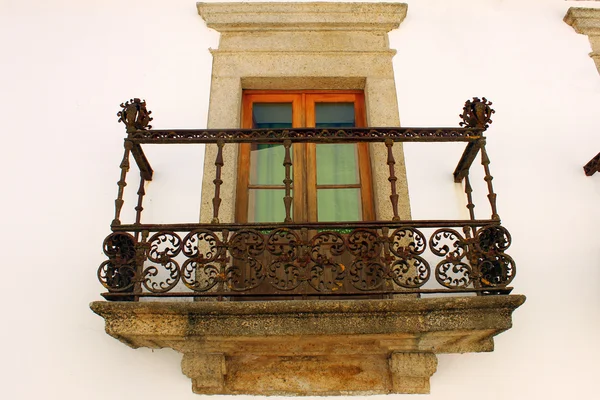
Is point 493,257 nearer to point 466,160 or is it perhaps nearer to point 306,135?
point 466,160

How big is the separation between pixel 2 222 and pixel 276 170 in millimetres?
1799

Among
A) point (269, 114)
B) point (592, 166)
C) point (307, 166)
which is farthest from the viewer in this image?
point (269, 114)

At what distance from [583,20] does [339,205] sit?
2518mm

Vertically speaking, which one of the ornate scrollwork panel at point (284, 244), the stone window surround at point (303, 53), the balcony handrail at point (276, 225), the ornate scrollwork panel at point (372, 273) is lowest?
the ornate scrollwork panel at point (372, 273)

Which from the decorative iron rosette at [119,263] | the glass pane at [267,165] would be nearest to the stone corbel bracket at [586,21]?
the glass pane at [267,165]

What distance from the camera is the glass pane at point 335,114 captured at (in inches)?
161

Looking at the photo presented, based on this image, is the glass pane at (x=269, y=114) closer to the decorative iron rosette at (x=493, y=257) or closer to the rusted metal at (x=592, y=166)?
the decorative iron rosette at (x=493, y=257)

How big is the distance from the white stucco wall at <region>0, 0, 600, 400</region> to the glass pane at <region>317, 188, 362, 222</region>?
1.27 feet

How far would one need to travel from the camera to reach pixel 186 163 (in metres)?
3.66

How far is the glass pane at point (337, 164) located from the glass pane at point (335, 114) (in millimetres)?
223

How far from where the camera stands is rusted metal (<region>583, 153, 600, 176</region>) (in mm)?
3504

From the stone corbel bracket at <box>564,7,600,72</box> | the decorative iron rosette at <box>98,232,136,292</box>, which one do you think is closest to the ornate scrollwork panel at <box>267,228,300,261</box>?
the decorative iron rosette at <box>98,232,136,292</box>

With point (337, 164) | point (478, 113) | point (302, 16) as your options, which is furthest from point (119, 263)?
point (302, 16)

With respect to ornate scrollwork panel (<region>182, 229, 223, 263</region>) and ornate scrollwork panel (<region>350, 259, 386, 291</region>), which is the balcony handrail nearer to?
ornate scrollwork panel (<region>182, 229, 223, 263</region>)
